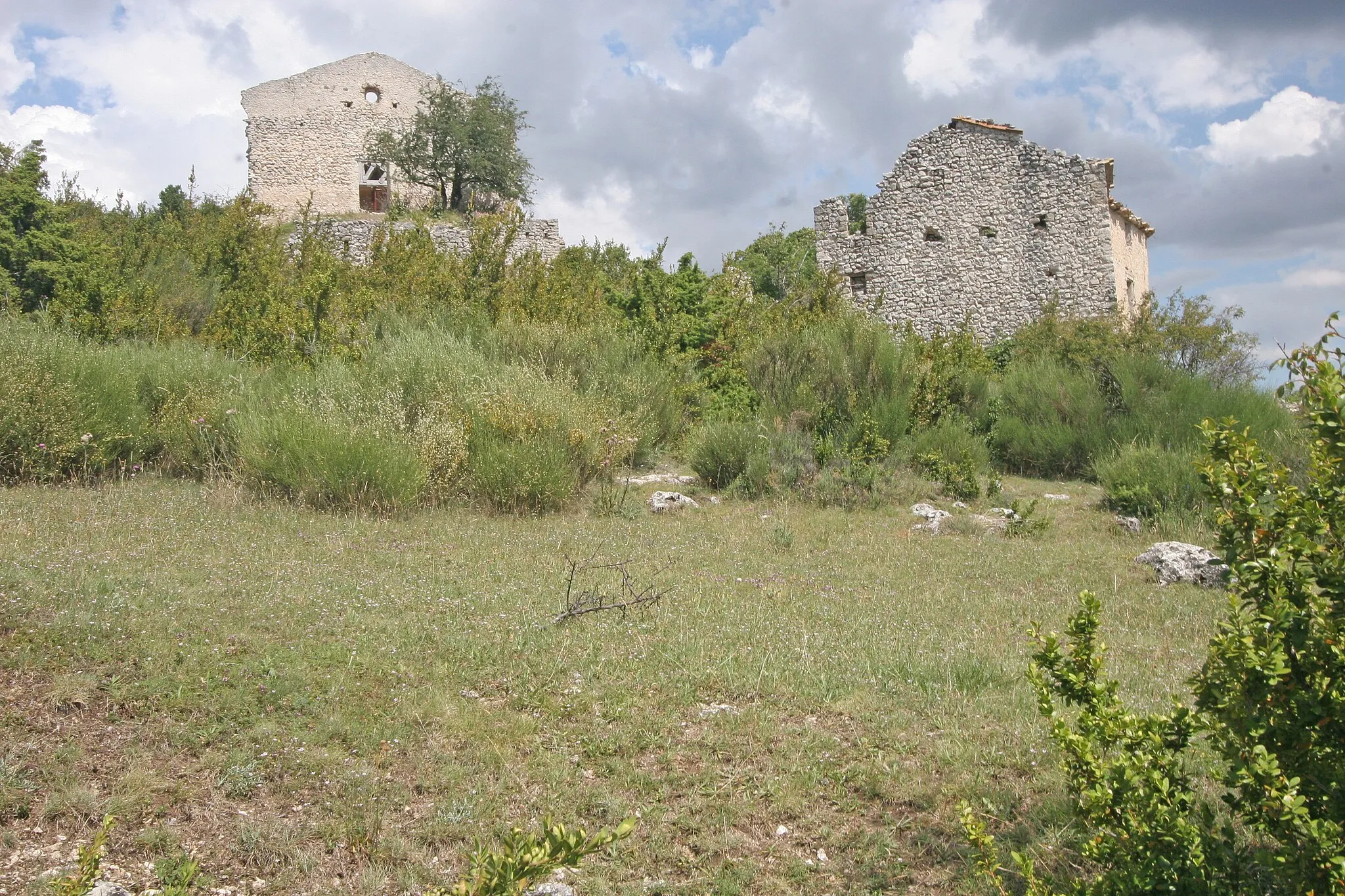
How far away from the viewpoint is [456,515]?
9906mm

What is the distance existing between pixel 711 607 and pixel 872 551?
2799 mm

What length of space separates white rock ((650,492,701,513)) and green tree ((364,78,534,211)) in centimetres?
2000

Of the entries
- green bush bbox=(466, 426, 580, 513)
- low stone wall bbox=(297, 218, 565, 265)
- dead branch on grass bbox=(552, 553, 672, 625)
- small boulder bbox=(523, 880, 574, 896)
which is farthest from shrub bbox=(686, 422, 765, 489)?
low stone wall bbox=(297, 218, 565, 265)

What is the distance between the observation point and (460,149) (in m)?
29.5

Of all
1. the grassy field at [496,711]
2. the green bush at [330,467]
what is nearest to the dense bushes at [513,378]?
the green bush at [330,467]

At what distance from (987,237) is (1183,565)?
15.6 meters

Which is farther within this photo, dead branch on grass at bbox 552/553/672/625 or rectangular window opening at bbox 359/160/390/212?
rectangular window opening at bbox 359/160/390/212

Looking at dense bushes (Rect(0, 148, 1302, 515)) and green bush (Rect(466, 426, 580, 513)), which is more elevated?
dense bushes (Rect(0, 148, 1302, 515))

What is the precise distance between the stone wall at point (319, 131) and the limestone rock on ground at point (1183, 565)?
2695cm

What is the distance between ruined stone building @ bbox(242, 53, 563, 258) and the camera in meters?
→ 31.7

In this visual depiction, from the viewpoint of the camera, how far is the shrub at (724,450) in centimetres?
1280

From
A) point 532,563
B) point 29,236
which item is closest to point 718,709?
point 532,563

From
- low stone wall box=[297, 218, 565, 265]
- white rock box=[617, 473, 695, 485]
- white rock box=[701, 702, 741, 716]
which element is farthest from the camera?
low stone wall box=[297, 218, 565, 265]

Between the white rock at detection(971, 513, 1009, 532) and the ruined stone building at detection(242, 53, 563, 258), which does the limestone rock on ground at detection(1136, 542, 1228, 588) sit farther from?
the ruined stone building at detection(242, 53, 563, 258)
